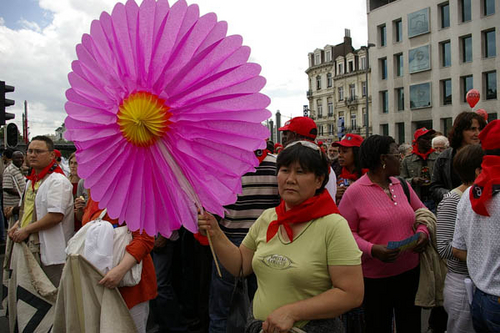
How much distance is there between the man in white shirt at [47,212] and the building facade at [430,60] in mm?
31069

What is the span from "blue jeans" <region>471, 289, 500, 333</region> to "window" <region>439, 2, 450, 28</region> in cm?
3521

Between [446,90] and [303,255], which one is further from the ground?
[446,90]

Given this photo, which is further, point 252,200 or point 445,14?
point 445,14

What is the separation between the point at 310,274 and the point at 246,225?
1495 millimetres

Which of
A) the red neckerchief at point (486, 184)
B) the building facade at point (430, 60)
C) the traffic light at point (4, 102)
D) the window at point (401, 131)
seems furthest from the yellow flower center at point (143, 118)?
the window at point (401, 131)

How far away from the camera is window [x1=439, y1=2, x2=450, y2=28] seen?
32.4m

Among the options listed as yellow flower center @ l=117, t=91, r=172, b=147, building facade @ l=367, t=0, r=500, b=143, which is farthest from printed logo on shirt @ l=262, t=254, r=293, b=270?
building facade @ l=367, t=0, r=500, b=143

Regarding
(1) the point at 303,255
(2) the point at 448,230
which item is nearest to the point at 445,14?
(2) the point at 448,230

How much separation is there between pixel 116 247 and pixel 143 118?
1.74 m

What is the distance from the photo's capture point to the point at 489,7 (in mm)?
29469

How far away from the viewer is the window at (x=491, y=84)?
96.0 feet

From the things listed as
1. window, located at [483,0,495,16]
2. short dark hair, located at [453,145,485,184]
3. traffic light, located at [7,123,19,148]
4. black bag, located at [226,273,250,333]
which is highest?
window, located at [483,0,495,16]

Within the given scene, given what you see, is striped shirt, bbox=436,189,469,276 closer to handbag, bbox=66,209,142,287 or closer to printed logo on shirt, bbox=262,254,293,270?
printed logo on shirt, bbox=262,254,293,270

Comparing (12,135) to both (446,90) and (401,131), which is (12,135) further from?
(401,131)
